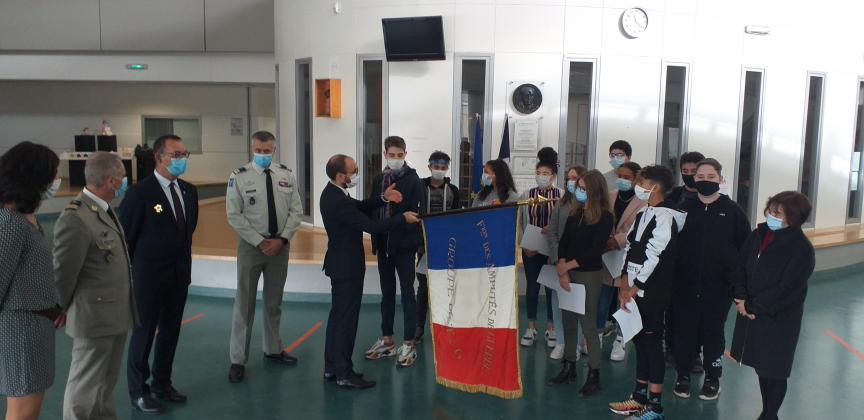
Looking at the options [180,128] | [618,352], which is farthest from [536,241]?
[180,128]

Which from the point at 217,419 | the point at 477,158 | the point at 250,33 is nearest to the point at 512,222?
the point at 217,419

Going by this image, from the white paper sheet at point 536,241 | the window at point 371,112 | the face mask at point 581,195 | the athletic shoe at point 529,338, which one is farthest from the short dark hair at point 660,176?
the window at point 371,112

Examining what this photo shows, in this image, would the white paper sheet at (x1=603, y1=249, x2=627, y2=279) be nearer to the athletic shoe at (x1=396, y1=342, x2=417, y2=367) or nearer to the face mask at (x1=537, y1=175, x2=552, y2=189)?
the face mask at (x1=537, y1=175, x2=552, y2=189)

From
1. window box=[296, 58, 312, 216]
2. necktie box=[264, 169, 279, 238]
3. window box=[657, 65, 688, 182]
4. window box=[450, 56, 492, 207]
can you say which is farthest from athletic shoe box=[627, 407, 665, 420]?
window box=[296, 58, 312, 216]

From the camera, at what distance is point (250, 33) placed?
1427 centimetres

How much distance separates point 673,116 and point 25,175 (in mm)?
7874

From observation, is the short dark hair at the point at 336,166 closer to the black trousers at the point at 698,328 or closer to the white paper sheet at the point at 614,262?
the white paper sheet at the point at 614,262

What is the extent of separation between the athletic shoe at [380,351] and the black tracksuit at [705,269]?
2169 millimetres

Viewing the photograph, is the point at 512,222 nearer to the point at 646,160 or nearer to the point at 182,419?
the point at 182,419

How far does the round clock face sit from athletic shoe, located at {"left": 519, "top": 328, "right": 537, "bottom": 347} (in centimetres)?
455

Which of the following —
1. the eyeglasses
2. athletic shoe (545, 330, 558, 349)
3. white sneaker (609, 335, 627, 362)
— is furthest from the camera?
athletic shoe (545, 330, 558, 349)

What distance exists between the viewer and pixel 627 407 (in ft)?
13.3

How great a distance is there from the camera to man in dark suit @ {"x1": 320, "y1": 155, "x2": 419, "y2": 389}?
163 inches

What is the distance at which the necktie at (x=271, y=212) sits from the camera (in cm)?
460
